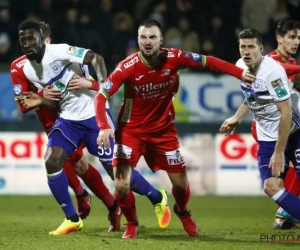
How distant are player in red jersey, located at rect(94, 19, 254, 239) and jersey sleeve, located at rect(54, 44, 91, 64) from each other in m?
0.78

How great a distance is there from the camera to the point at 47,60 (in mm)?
8266

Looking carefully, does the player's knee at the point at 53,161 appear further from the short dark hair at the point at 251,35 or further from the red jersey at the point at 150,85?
the short dark hair at the point at 251,35

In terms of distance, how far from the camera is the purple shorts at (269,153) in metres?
7.58

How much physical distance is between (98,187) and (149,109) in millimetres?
1536

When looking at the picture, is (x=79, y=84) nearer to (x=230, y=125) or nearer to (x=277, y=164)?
(x=230, y=125)

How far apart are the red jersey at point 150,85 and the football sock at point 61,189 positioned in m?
0.78

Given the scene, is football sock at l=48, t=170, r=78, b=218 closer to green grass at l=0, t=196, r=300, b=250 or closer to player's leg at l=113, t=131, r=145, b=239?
green grass at l=0, t=196, r=300, b=250

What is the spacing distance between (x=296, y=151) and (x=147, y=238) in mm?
1661

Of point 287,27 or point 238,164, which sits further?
point 238,164

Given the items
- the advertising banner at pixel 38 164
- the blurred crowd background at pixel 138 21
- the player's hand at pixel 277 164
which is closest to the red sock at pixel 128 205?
the player's hand at pixel 277 164

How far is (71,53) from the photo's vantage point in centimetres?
824

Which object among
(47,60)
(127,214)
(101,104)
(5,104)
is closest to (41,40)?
(47,60)

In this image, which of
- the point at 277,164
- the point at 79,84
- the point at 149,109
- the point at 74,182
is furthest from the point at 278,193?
the point at 74,182

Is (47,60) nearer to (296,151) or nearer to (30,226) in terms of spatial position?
(30,226)
